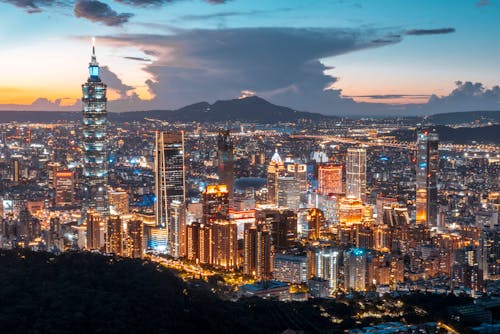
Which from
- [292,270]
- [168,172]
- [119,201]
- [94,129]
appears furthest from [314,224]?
[94,129]

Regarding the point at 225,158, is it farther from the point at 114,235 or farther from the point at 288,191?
the point at 114,235

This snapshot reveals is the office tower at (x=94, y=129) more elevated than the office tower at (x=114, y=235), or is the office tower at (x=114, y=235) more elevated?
the office tower at (x=94, y=129)

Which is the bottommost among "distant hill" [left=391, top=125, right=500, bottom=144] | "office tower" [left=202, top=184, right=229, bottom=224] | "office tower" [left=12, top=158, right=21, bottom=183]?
"office tower" [left=202, top=184, right=229, bottom=224]

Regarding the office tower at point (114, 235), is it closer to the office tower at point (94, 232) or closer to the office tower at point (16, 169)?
the office tower at point (94, 232)

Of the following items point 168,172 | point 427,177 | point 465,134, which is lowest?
point 427,177

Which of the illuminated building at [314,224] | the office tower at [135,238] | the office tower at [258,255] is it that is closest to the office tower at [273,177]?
the illuminated building at [314,224]

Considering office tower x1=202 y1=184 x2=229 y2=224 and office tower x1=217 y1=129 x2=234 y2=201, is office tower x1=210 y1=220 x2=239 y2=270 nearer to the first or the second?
office tower x1=202 y1=184 x2=229 y2=224

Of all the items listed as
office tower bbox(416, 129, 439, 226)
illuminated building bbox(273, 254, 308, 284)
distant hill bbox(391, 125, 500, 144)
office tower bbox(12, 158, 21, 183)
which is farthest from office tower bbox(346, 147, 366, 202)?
office tower bbox(12, 158, 21, 183)
